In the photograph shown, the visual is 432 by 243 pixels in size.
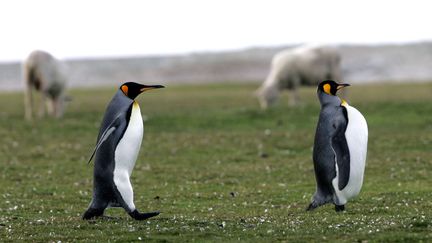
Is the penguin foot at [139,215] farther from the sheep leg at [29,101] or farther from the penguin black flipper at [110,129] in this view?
the sheep leg at [29,101]

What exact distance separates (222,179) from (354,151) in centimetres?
535

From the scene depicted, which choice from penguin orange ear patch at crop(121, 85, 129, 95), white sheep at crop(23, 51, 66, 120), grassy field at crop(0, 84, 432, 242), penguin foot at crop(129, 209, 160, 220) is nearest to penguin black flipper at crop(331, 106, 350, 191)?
grassy field at crop(0, 84, 432, 242)

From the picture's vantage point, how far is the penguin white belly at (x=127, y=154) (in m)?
11.4

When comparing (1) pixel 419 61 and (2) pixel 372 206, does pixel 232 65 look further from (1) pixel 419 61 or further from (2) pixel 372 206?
(2) pixel 372 206

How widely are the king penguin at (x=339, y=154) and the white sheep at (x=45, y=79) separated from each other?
61.5 ft

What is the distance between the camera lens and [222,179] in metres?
17.2

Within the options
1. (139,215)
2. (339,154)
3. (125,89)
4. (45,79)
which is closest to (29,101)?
(45,79)

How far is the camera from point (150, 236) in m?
10.1

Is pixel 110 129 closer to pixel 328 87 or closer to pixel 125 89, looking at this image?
pixel 125 89

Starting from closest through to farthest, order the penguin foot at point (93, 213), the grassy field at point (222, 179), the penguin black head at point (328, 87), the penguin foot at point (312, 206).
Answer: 1. the grassy field at point (222, 179)
2. the penguin foot at point (93, 213)
3. the penguin foot at point (312, 206)
4. the penguin black head at point (328, 87)

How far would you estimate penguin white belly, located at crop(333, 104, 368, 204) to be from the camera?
1224cm

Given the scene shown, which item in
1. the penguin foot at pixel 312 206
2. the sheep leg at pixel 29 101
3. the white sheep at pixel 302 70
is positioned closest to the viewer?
the penguin foot at pixel 312 206

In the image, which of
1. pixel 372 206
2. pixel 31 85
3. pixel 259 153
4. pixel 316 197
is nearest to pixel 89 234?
pixel 316 197

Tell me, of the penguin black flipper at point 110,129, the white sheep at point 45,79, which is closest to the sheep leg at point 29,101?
the white sheep at point 45,79
